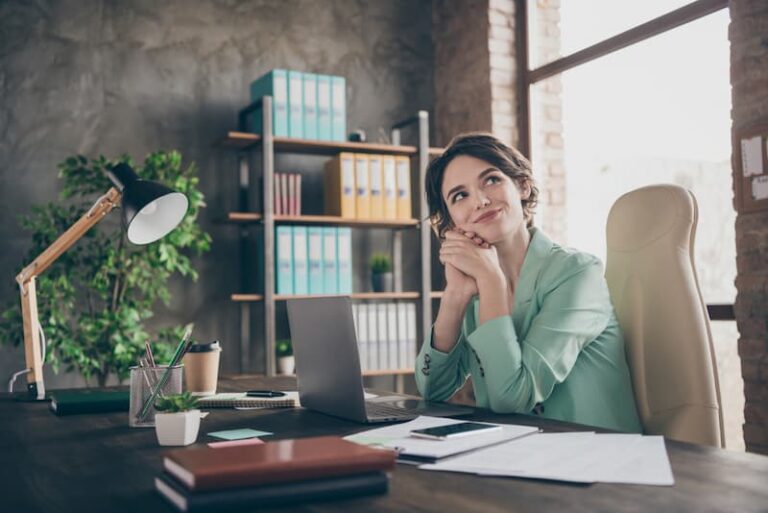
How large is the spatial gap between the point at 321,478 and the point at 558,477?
279mm

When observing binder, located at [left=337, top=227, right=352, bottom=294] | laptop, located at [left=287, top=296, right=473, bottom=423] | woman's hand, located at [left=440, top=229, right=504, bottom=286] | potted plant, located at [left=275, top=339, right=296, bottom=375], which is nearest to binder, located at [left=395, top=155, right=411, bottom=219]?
binder, located at [left=337, top=227, right=352, bottom=294]

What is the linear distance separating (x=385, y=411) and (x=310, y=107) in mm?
2505

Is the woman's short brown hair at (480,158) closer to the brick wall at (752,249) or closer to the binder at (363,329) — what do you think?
the brick wall at (752,249)

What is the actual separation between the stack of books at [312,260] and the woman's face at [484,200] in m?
1.80

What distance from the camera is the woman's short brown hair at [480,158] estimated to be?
1896 millimetres

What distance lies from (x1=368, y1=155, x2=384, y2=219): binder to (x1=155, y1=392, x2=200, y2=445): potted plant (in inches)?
105

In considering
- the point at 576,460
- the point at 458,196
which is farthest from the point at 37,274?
the point at 576,460

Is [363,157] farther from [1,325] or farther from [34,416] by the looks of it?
[34,416]

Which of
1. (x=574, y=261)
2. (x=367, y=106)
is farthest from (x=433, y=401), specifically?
(x=367, y=106)

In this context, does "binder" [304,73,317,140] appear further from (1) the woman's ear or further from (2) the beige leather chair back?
(2) the beige leather chair back

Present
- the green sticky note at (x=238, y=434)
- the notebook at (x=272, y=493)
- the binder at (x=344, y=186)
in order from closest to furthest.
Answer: the notebook at (x=272, y=493) < the green sticky note at (x=238, y=434) < the binder at (x=344, y=186)

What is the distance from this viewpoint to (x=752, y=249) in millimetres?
2752

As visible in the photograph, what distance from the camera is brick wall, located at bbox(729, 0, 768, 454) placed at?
107 inches

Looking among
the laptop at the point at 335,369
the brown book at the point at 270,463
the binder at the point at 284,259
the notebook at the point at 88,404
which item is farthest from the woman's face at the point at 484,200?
the binder at the point at 284,259
